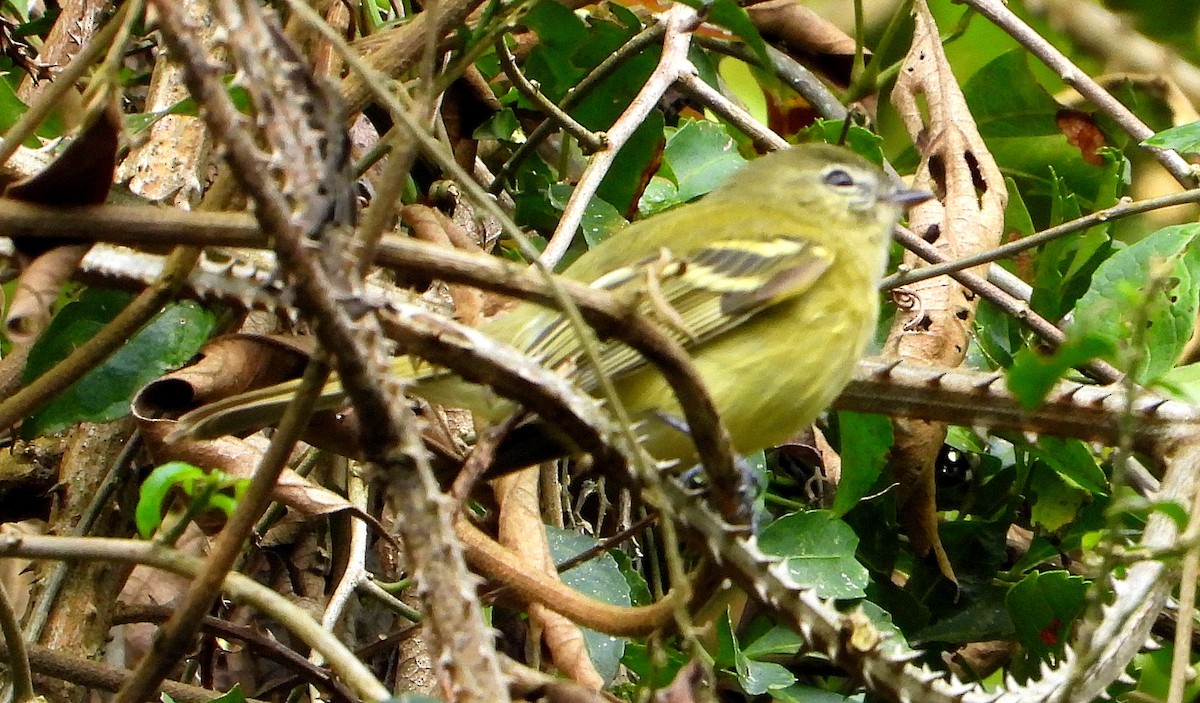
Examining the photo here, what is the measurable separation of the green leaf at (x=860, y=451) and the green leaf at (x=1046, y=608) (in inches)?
12.0

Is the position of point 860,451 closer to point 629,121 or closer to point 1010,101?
point 629,121

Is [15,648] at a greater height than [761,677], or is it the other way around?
[15,648]

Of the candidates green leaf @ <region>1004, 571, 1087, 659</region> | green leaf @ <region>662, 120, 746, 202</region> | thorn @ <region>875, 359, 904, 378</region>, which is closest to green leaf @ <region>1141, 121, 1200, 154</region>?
thorn @ <region>875, 359, 904, 378</region>

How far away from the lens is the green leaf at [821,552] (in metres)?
2.32

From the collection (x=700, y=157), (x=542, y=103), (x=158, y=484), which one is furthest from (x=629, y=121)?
(x=158, y=484)

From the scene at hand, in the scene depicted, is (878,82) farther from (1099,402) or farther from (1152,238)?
(1099,402)

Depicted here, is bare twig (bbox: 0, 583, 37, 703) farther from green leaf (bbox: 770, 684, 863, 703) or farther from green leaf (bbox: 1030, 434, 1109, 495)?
green leaf (bbox: 1030, 434, 1109, 495)

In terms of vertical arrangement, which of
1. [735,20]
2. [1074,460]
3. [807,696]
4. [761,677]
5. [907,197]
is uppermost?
[735,20]

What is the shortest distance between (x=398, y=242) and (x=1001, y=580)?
187cm

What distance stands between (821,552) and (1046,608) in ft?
1.28

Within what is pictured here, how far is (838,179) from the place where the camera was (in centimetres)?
299

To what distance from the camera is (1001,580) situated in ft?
8.52

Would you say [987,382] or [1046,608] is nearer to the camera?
[987,382]

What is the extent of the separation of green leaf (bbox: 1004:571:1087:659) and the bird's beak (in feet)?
2.80
